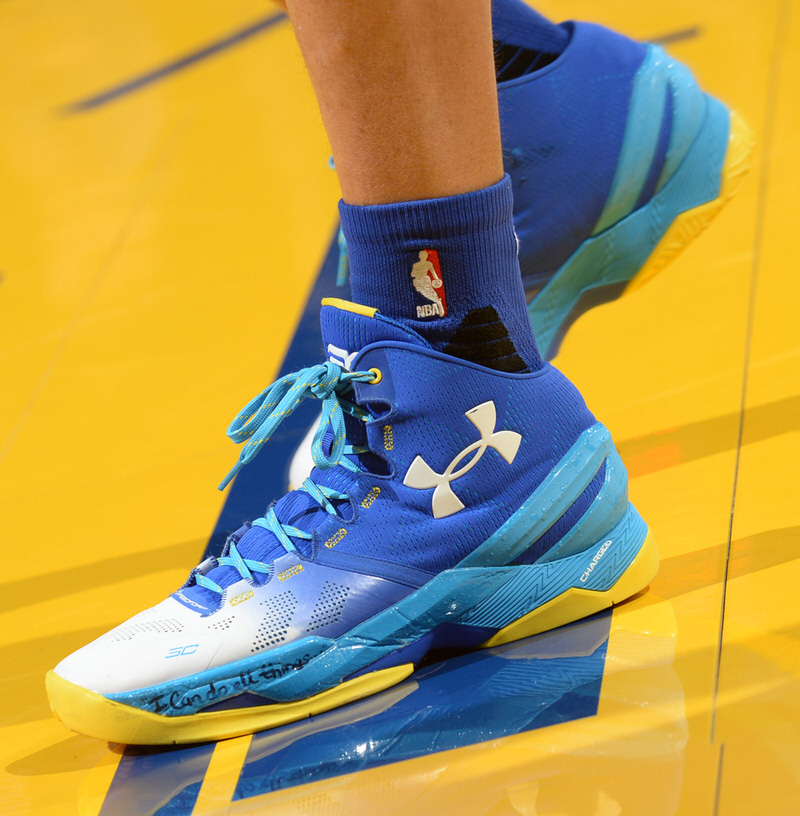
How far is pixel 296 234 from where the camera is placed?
1910 mm

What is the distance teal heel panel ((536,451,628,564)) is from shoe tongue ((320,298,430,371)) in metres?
0.21

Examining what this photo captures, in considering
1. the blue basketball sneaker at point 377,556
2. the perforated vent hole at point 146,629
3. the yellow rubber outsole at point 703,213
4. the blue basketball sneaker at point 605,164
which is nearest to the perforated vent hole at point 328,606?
the blue basketball sneaker at point 377,556

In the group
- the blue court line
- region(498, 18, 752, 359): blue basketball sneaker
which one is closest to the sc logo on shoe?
region(498, 18, 752, 359): blue basketball sneaker

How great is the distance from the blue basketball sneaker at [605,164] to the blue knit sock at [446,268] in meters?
0.32

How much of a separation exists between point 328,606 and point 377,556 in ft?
0.19

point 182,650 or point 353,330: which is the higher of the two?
point 353,330

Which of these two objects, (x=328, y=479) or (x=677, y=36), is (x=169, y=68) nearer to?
(x=677, y=36)

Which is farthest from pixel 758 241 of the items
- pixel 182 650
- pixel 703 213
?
pixel 182 650

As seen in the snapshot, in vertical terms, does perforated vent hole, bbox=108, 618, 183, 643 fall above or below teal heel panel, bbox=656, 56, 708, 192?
below

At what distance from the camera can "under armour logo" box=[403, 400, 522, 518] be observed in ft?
2.49

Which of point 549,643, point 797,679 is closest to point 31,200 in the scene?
point 549,643

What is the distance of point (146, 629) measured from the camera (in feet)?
2.38

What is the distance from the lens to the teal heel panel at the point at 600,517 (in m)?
0.80

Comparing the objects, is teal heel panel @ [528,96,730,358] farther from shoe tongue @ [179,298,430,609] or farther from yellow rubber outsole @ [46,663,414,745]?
yellow rubber outsole @ [46,663,414,745]
